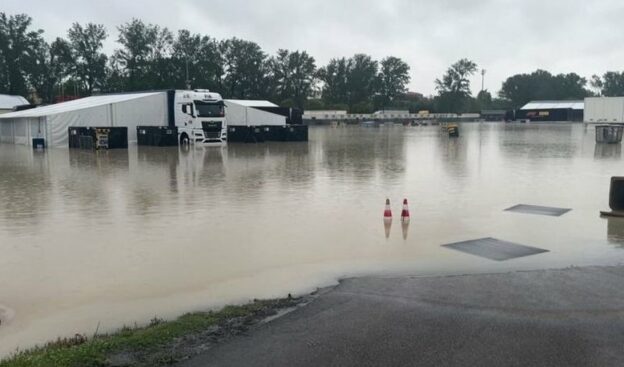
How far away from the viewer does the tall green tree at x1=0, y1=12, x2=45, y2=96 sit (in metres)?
101

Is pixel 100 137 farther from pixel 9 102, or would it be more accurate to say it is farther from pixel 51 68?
pixel 51 68

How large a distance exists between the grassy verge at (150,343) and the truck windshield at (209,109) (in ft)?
103

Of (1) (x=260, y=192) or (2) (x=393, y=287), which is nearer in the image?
(2) (x=393, y=287)

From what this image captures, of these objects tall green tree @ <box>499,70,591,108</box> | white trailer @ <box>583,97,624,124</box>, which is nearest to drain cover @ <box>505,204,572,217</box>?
white trailer @ <box>583,97,624,124</box>

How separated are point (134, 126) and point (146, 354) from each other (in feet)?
127

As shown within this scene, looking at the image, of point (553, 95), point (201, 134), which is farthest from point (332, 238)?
point (553, 95)

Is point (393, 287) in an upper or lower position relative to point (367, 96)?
lower

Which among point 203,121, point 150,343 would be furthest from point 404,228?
point 203,121

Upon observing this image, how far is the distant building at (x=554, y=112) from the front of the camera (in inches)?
4572

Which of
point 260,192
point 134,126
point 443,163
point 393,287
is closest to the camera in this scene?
point 393,287

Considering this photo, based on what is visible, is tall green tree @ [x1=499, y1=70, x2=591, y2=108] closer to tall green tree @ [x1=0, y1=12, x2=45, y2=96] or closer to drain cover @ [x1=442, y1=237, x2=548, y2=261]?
tall green tree @ [x1=0, y1=12, x2=45, y2=96]

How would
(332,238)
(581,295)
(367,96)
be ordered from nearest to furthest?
(581,295), (332,238), (367,96)

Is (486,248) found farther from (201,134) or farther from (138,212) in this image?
(201,134)

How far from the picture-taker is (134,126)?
41.3m
